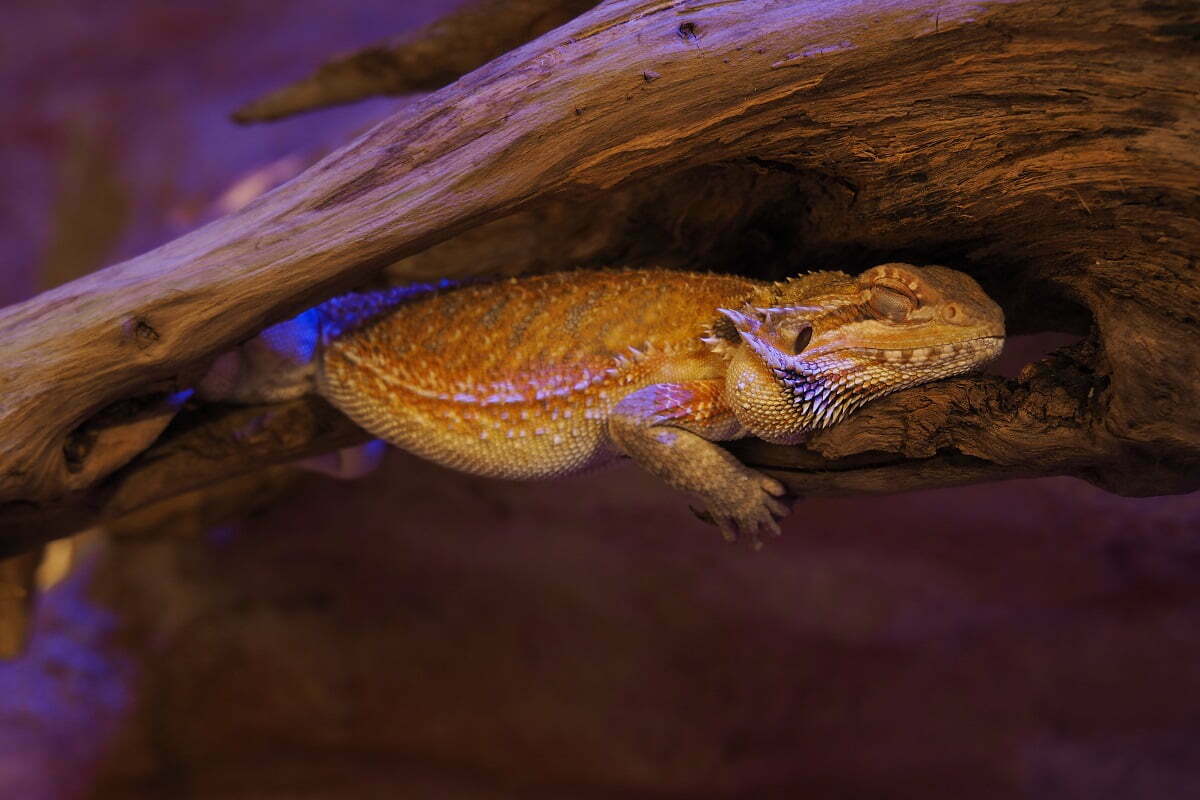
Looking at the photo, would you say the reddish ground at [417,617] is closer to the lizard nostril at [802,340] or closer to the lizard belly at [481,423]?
the lizard belly at [481,423]

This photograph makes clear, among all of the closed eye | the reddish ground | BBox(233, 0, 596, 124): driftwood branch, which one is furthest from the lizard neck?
the reddish ground

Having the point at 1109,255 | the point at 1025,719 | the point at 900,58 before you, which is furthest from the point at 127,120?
the point at 1025,719

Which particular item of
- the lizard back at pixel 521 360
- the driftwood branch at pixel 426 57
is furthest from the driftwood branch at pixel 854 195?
the driftwood branch at pixel 426 57

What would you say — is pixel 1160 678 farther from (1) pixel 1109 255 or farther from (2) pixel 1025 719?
(1) pixel 1109 255

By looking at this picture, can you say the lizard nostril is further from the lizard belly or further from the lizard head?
the lizard belly

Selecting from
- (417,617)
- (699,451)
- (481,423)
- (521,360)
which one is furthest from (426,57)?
(417,617)

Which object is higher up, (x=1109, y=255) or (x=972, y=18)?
(x=972, y=18)

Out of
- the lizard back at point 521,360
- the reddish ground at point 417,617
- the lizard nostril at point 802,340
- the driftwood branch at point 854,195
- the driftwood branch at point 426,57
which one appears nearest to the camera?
the driftwood branch at point 854,195
